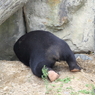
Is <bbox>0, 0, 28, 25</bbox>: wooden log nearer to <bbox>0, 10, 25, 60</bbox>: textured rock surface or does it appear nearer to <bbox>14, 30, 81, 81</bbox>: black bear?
<bbox>14, 30, 81, 81</bbox>: black bear

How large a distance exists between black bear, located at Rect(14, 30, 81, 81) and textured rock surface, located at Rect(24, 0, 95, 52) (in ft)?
2.76

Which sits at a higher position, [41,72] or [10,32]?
[10,32]

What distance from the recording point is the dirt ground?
3.46 m

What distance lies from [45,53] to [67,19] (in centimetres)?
152

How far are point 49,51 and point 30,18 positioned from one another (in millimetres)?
1676

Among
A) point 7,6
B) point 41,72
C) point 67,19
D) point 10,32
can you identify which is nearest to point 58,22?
point 67,19

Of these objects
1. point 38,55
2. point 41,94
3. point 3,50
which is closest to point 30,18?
point 3,50

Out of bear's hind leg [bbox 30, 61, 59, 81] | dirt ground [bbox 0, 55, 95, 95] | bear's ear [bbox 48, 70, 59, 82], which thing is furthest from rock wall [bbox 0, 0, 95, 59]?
bear's ear [bbox 48, 70, 59, 82]

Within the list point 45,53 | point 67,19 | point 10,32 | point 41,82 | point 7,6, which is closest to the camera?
point 41,82

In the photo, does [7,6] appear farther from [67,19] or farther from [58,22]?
[67,19]

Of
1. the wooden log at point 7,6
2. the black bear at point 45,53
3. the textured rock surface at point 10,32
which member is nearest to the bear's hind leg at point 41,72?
the black bear at point 45,53

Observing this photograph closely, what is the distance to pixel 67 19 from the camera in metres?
5.35

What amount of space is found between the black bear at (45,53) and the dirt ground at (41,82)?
0.13 m

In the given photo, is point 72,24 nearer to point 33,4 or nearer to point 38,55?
point 33,4
